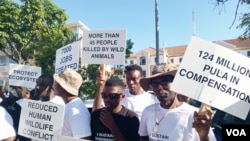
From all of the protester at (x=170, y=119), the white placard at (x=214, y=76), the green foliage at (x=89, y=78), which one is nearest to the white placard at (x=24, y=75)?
the protester at (x=170, y=119)

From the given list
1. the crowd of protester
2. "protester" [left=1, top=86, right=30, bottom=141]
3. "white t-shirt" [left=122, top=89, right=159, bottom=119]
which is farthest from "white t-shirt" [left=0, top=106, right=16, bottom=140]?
"white t-shirt" [left=122, top=89, right=159, bottom=119]

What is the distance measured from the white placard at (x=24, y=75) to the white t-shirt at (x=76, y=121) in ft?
8.69

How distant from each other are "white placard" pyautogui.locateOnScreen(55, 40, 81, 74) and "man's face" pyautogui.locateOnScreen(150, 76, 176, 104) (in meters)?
1.92

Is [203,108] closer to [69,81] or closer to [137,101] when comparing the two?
[69,81]

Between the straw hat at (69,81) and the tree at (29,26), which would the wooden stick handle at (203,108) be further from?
the tree at (29,26)

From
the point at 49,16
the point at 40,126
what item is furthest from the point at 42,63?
the point at 40,126

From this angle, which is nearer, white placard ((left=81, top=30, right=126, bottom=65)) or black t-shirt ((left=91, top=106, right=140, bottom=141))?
black t-shirt ((left=91, top=106, right=140, bottom=141))

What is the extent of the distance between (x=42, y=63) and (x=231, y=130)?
18.0 meters

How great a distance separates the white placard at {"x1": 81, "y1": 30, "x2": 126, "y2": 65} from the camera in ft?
13.5

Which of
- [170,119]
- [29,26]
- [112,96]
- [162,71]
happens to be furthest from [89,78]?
[170,119]

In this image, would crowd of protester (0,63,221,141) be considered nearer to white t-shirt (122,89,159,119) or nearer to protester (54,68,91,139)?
protester (54,68,91,139)

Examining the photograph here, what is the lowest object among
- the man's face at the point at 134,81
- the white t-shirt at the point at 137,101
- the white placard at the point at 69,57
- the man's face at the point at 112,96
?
the white t-shirt at the point at 137,101

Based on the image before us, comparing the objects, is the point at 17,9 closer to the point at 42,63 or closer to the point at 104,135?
the point at 42,63

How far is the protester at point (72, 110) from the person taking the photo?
9.55ft
